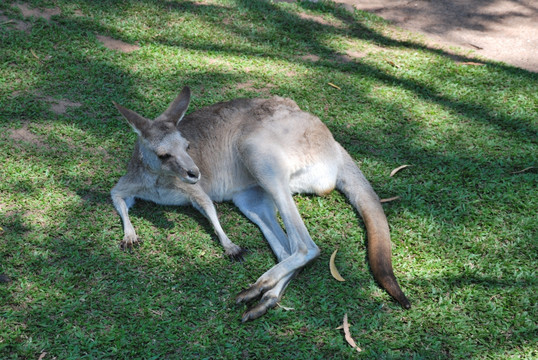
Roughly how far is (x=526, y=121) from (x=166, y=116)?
9.90ft

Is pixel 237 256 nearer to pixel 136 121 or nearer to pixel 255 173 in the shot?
pixel 255 173

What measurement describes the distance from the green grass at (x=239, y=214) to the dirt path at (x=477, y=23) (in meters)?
0.51

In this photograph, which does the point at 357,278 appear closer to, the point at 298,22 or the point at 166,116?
the point at 166,116

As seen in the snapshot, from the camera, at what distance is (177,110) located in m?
3.13

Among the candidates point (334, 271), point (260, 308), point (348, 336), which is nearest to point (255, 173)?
point (334, 271)

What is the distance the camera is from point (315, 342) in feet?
7.92

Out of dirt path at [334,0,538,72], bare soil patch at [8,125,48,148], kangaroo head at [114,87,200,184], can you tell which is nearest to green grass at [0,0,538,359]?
bare soil patch at [8,125,48,148]

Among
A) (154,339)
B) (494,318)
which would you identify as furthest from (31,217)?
(494,318)

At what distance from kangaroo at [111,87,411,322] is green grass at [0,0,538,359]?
10 cm

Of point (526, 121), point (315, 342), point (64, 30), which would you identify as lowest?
point (315, 342)

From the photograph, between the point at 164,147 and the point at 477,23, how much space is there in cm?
479

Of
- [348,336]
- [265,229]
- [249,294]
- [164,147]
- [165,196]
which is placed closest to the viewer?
[348,336]

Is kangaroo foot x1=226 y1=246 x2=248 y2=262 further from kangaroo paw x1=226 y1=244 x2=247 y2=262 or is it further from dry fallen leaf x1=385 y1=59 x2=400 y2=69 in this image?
dry fallen leaf x1=385 y1=59 x2=400 y2=69

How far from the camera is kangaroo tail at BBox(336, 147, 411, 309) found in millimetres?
2596
